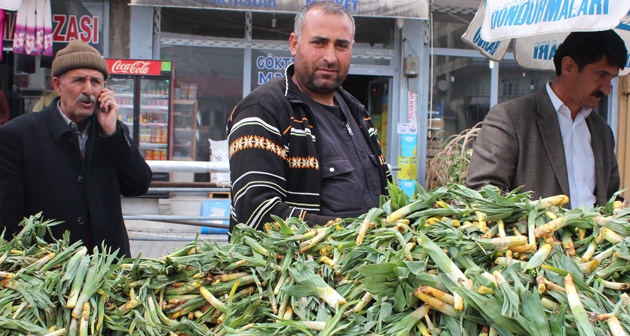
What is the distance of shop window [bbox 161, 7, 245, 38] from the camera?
954cm

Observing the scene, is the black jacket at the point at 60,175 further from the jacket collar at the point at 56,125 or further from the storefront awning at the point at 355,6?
the storefront awning at the point at 355,6

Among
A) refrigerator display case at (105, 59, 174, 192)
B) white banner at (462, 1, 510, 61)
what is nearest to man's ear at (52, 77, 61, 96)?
white banner at (462, 1, 510, 61)

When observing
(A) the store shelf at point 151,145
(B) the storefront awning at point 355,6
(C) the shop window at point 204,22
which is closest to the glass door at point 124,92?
(A) the store shelf at point 151,145

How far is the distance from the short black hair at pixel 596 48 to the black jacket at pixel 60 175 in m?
2.28

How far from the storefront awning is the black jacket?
5781 millimetres

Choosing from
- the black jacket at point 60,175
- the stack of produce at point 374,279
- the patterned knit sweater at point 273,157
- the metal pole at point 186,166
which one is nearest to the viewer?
the stack of produce at point 374,279

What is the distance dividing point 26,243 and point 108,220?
1.09 meters

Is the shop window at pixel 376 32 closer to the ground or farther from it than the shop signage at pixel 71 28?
farther from it

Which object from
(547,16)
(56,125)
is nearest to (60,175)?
(56,125)

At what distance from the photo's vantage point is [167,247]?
22.2ft

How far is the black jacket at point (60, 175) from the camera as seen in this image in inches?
113

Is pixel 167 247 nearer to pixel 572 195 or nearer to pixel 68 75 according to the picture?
pixel 68 75

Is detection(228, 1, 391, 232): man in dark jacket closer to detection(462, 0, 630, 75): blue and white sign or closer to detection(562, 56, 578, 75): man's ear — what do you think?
detection(462, 0, 630, 75): blue and white sign

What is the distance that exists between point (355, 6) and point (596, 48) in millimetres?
6071
